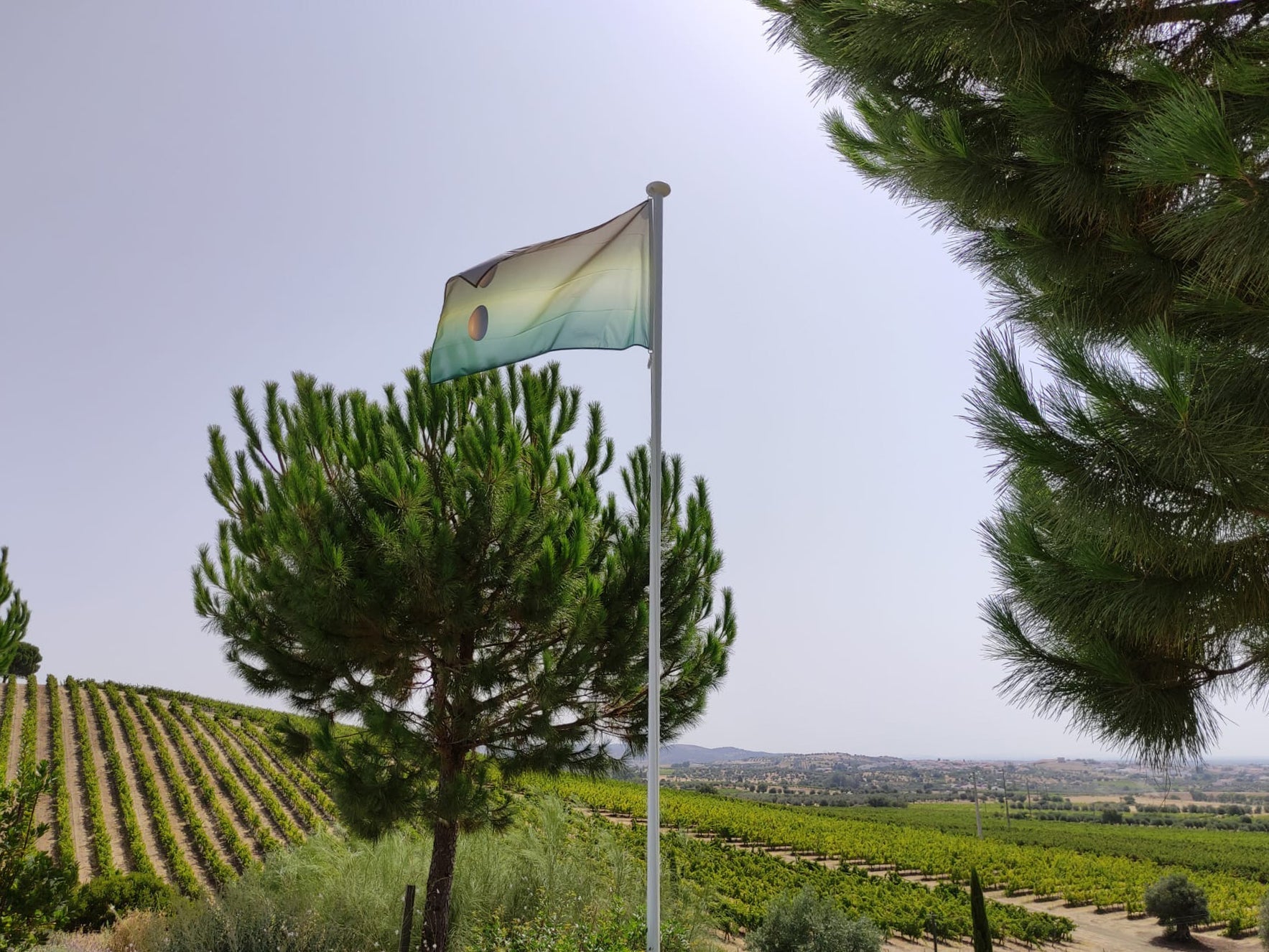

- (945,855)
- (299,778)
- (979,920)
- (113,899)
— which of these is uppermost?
(979,920)

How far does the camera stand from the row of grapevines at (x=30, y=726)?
816 inches

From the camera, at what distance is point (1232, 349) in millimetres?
3176

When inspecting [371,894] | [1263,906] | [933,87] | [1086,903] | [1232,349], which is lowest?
[1086,903]

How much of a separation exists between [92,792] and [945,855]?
27516 mm

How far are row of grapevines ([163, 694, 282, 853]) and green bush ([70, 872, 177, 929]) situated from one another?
4.72 meters

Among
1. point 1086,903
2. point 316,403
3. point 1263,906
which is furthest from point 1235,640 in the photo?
point 1086,903

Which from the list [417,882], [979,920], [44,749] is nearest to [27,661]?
[44,749]

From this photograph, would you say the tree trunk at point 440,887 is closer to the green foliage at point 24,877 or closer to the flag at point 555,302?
the green foliage at point 24,877

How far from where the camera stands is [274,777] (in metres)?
21.6

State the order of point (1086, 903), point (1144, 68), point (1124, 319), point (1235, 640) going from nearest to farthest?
point (1144, 68), point (1235, 640), point (1124, 319), point (1086, 903)

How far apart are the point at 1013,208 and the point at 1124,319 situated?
886mm

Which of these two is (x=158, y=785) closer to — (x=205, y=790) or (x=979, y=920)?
(x=205, y=790)

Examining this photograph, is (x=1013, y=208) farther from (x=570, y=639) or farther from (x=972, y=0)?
(x=570, y=639)

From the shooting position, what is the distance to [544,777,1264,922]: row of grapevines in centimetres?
2597
